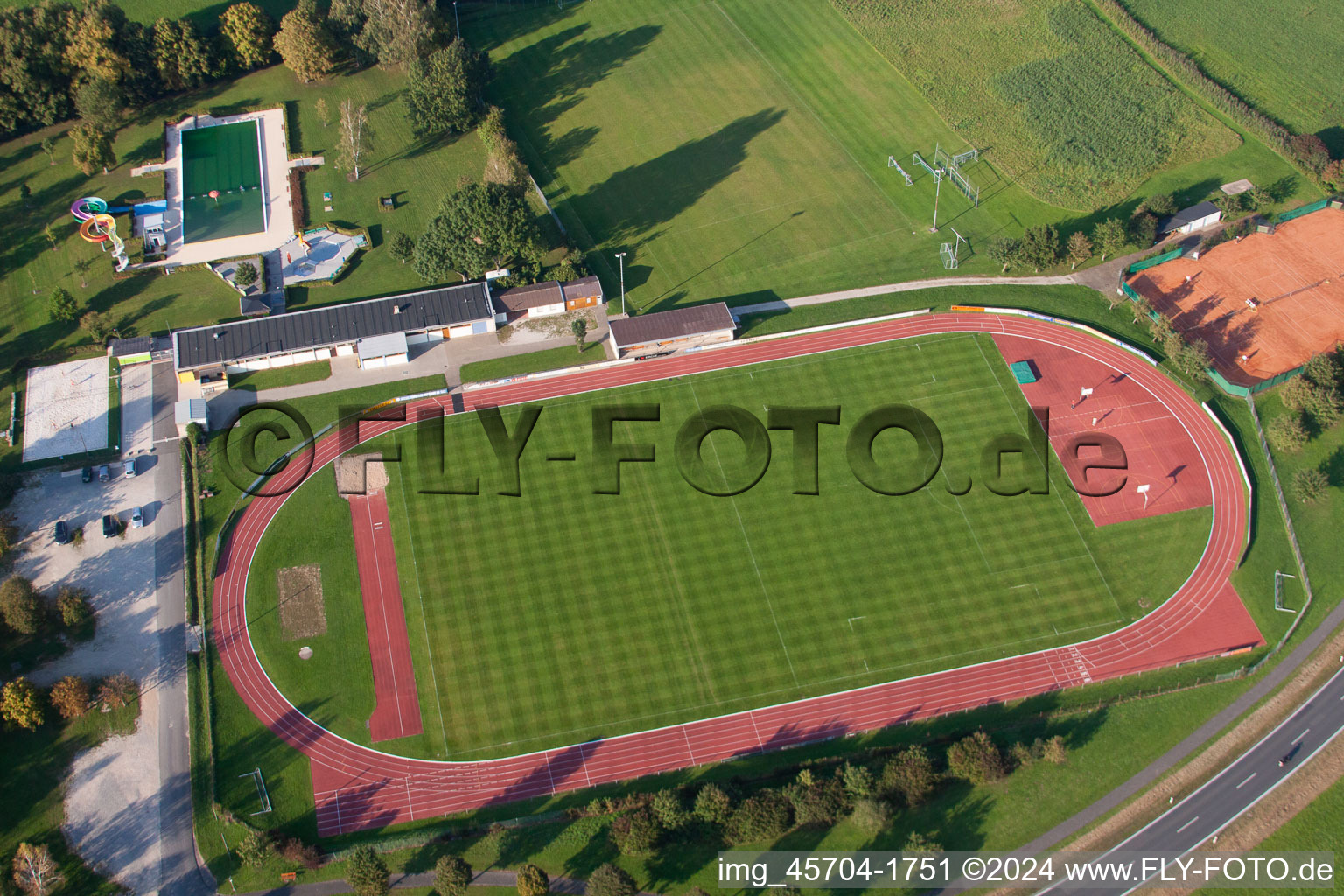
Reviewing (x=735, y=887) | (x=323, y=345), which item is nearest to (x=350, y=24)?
(x=323, y=345)

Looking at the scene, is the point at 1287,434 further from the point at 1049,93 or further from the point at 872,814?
the point at 1049,93

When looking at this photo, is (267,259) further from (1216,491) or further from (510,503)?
(1216,491)

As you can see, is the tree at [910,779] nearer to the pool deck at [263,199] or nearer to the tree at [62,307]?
the pool deck at [263,199]

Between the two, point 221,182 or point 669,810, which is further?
point 221,182

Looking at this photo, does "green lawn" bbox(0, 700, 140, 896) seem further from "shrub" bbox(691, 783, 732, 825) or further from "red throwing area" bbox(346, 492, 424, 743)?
"shrub" bbox(691, 783, 732, 825)

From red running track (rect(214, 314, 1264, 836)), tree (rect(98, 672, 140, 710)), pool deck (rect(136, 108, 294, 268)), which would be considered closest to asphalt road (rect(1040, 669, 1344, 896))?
red running track (rect(214, 314, 1264, 836))

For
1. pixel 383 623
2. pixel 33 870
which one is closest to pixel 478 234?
pixel 383 623
